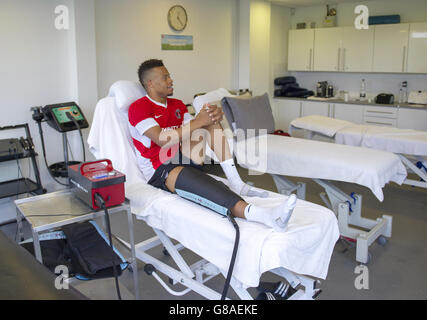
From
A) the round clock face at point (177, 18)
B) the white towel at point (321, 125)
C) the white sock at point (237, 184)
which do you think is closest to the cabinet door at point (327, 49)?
the white towel at point (321, 125)

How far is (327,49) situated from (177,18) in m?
2.24

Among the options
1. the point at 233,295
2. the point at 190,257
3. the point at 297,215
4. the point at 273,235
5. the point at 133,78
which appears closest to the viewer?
the point at 273,235

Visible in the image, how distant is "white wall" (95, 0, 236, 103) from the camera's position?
13.1ft

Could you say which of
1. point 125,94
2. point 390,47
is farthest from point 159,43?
point 390,47

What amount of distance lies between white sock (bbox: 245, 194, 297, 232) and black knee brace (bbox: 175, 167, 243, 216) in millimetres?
101

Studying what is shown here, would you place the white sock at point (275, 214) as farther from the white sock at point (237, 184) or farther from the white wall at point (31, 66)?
the white wall at point (31, 66)

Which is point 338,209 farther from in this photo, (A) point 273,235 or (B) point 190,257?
(A) point 273,235

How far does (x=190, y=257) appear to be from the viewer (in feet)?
8.89

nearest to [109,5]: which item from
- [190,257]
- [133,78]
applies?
[133,78]

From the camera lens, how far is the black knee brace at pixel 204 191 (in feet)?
6.12

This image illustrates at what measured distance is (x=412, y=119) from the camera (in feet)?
16.1

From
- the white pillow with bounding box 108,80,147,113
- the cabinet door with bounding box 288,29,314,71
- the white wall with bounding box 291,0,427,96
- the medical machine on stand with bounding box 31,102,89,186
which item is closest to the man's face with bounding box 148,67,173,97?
the white pillow with bounding box 108,80,147,113
